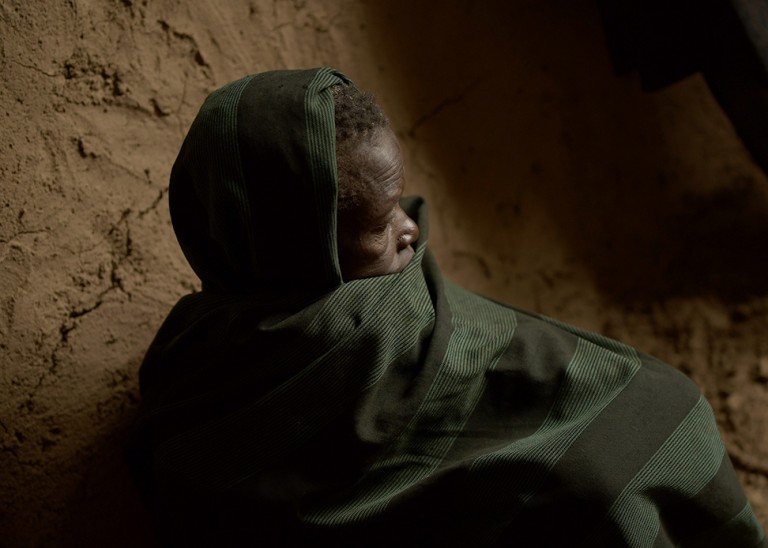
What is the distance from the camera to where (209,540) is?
3.56 feet

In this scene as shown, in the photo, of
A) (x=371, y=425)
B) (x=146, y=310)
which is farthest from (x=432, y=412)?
(x=146, y=310)

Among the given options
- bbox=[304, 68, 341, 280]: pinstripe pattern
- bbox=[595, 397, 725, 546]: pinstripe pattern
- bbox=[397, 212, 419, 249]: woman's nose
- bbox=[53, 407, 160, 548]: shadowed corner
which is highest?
bbox=[304, 68, 341, 280]: pinstripe pattern

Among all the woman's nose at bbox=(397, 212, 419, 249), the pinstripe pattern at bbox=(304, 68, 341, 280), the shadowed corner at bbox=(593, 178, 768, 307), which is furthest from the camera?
the shadowed corner at bbox=(593, 178, 768, 307)

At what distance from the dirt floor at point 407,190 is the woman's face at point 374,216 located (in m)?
0.59

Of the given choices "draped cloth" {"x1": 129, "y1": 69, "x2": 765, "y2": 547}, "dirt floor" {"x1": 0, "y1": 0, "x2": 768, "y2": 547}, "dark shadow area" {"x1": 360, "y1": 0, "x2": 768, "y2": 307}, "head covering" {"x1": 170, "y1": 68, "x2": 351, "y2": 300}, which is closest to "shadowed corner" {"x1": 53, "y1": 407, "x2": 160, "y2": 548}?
"dirt floor" {"x1": 0, "y1": 0, "x2": 768, "y2": 547}

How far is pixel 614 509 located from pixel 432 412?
0.27 meters

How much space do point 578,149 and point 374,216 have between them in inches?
48.8

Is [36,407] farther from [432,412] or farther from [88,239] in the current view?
[432,412]

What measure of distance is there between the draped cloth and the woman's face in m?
0.03

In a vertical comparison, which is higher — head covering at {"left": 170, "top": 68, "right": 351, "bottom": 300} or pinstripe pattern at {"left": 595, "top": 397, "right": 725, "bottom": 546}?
head covering at {"left": 170, "top": 68, "right": 351, "bottom": 300}

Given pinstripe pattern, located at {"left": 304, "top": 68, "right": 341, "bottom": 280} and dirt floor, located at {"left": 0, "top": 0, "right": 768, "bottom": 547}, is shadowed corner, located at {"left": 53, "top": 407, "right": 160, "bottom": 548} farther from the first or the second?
pinstripe pattern, located at {"left": 304, "top": 68, "right": 341, "bottom": 280}

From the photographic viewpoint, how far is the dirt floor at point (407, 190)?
1305 millimetres

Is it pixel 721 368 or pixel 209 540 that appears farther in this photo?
pixel 721 368

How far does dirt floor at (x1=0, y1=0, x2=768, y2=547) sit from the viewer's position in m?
1.30
